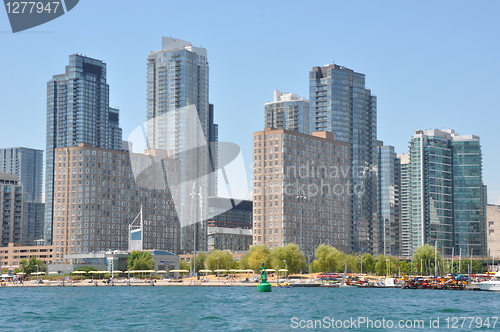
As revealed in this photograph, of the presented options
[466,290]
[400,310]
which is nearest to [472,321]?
[400,310]

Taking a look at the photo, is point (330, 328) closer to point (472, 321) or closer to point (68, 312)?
point (472, 321)

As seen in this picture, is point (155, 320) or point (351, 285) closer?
point (155, 320)

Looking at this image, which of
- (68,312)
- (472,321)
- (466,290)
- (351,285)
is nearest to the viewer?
(472,321)

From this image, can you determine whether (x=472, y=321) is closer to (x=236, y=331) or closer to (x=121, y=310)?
(x=236, y=331)

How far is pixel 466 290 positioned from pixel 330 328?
10944 cm

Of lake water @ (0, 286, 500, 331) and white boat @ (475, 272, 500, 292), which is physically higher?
lake water @ (0, 286, 500, 331)

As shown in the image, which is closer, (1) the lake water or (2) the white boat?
(1) the lake water

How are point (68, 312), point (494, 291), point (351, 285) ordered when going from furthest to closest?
point (351, 285) → point (494, 291) → point (68, 312)

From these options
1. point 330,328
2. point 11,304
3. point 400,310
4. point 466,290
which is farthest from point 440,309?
Result: point 466,290

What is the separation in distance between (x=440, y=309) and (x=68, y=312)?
48.4 metres

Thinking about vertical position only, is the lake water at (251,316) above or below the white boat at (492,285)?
above

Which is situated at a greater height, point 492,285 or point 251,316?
point 251,316

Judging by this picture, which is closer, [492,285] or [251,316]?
[251,316]

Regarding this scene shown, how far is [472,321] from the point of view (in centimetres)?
8288
